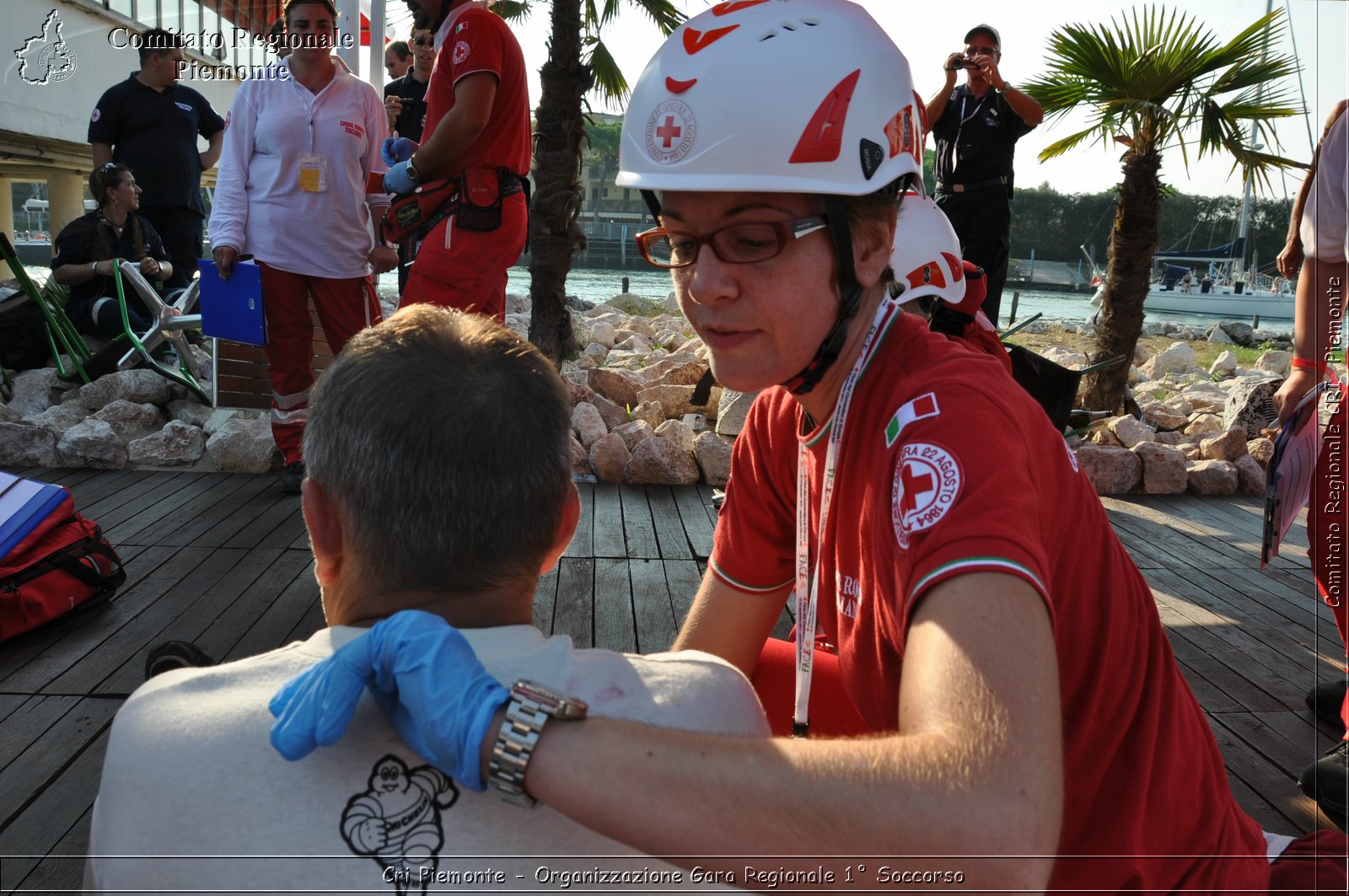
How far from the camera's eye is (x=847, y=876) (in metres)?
0.97

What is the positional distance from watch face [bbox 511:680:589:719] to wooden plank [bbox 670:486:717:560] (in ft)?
10.2

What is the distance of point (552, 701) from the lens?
95 cm

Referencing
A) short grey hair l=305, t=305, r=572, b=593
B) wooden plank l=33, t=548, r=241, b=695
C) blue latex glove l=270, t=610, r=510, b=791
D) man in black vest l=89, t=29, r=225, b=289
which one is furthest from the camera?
man in black vest l=89, t=29, r=225, b=289

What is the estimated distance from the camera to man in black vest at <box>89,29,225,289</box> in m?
7.22

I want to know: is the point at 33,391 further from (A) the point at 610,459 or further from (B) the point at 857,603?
(B) the point at 857,603

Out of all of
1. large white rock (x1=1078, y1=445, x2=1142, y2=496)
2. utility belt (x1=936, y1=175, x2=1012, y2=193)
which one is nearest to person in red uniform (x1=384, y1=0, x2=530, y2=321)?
utility belt (x1=936, y1=175, x2=1012, y2=193)

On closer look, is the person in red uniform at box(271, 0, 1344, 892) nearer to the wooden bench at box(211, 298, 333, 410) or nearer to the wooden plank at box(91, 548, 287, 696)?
the wooden plank at box(91, 548, 287, 696)

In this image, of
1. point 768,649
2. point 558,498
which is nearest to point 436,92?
point 768,649

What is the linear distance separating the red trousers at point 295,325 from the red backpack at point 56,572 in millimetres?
1480

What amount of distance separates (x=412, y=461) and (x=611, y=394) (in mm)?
6333

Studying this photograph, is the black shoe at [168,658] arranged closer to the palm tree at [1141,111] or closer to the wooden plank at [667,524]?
the wooden plank at [667,524]

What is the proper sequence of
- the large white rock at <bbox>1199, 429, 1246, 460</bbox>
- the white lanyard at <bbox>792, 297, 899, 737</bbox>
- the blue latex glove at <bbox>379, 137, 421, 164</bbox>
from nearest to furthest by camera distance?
the white lanyard at <bbox>792, 297, 899, 737</bbox>, the blue latex glove at <bbox>379, 137, 421, 164</bbox>, the large white rock at <bbox>1199, 429, 1246, 460</bbox>

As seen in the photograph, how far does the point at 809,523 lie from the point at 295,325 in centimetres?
406

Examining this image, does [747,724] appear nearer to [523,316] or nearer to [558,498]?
[558,498]
